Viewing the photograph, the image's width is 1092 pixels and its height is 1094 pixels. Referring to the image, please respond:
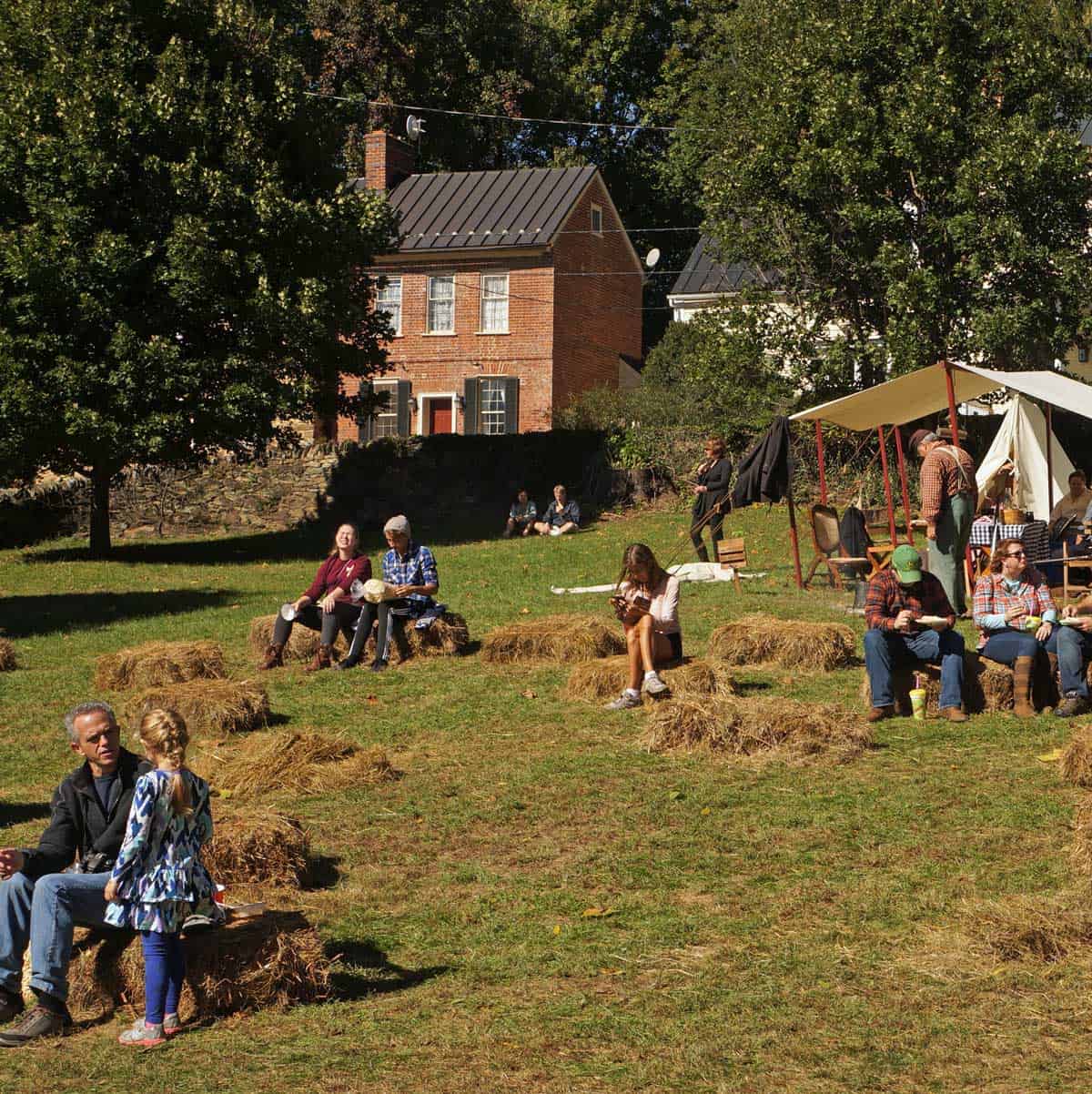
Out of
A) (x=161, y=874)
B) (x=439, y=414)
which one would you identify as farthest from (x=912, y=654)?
(x=439, y=414)

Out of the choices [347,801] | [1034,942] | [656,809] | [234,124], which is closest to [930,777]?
[656,809]

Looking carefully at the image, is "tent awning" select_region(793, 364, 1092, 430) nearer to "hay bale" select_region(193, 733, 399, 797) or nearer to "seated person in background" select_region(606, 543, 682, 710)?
"seated person in background" select_region(606, 543, 682, 710)

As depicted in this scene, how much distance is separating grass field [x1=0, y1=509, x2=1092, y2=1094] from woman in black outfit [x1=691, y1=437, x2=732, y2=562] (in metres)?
7.00

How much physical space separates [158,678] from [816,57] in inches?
755

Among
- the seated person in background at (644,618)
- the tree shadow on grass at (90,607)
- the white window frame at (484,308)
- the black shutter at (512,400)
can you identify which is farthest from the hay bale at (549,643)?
the white window frame at (484,308)

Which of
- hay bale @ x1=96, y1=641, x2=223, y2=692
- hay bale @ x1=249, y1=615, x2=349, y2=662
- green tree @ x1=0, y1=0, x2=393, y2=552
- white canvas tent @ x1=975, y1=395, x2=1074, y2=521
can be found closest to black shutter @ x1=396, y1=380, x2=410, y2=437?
green tree @ x1=0, y1=0, x2=393, y2=552

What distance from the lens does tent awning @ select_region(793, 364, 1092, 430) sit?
1578 centimetres

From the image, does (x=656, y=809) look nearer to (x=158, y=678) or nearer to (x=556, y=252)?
(x=158, y=678)

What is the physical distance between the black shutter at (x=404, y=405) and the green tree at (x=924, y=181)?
1562 cm

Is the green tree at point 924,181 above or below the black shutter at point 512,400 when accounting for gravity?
above

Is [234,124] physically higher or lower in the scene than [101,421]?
higher

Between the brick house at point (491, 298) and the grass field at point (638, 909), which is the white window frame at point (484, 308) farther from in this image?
the grass field at point (638, 909)

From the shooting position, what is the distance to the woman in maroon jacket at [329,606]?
1412 centimetres

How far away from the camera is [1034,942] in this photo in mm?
6426
